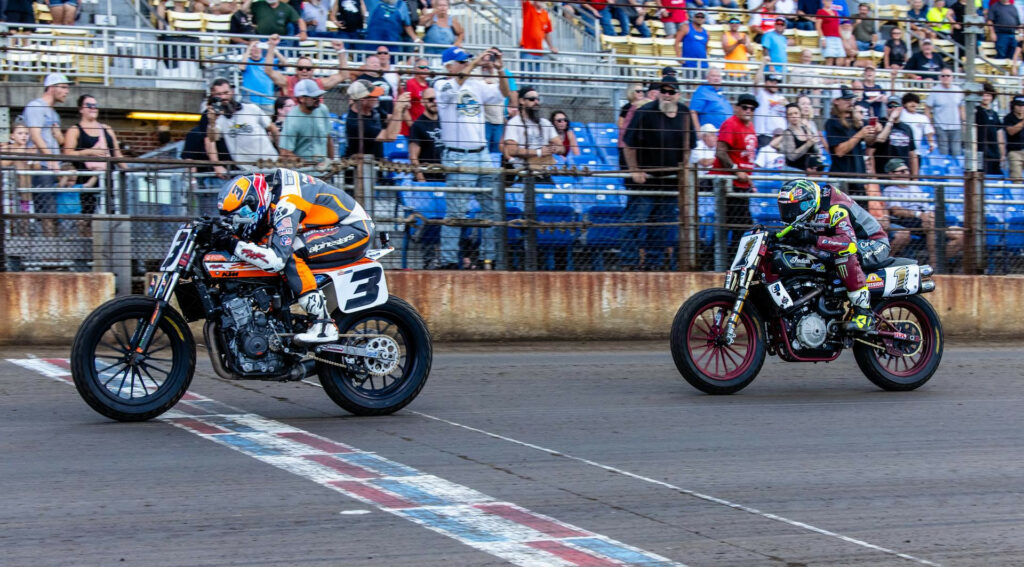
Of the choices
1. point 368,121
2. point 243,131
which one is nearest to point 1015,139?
point 368,121

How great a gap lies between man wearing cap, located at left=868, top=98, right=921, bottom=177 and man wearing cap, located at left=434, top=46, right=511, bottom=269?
4.76 m

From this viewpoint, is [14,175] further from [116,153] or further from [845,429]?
[845,429]

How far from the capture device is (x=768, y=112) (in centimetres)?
1493

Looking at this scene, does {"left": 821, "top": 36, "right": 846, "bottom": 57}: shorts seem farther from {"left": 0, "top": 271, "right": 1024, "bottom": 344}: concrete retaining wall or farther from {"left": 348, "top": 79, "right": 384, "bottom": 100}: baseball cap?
{"left": 348, "top": 79, "right": 384, "bottom": 100}: baseball cap

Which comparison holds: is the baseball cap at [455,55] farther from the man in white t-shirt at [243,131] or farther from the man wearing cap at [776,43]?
the man wearing cap at [776,43]

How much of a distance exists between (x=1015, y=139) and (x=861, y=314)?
21.1 ft

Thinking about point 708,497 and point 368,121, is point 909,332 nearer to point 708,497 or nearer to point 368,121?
point 708,497

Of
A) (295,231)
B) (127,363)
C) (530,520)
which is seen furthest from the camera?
(295,231)

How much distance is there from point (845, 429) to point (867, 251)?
211 centimetres

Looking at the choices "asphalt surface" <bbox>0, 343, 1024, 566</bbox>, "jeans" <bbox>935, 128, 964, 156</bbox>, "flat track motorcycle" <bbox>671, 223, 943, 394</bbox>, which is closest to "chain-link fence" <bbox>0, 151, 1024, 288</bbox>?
"jeans" <bbox>935, 128, 964, 156</bbox>

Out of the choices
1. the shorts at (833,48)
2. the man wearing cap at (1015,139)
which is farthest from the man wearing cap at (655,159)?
the shorts at (833,48)

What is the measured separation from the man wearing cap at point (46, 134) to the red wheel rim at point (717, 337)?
618 cm

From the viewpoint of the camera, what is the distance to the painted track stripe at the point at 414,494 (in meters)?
4.97

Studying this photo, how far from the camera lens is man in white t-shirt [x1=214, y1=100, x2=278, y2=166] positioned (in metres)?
11.9
